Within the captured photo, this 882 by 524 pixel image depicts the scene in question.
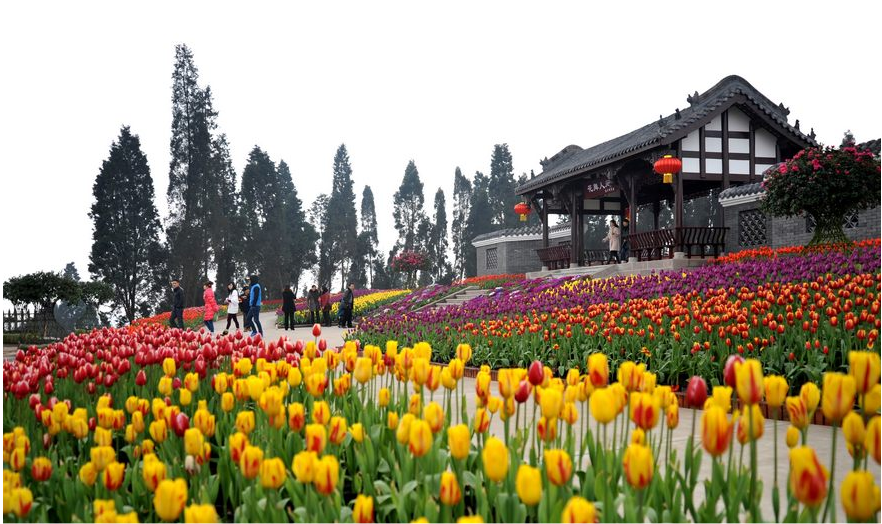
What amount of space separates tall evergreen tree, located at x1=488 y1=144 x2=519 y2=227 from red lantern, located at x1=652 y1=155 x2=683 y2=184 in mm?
35634

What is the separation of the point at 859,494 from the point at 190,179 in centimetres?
3719

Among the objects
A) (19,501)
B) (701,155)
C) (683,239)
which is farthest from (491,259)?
(19,501)

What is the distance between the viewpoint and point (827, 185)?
13859mm

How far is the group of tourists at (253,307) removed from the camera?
15.4 metres

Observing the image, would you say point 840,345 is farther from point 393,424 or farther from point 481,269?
point 481,269

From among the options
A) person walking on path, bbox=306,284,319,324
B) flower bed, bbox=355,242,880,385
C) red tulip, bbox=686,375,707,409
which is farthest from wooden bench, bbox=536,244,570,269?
red tulip, bbox=686,375,707,409

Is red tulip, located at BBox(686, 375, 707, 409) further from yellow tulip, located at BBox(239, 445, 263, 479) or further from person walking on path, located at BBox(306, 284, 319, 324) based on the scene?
person walking on path, located at BBox(306, 284, 319, 324)

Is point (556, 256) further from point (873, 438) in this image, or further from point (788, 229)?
point (873, 438)

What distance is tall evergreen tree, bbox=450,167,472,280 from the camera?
5369 cm

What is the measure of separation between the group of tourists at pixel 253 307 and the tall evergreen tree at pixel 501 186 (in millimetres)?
31958

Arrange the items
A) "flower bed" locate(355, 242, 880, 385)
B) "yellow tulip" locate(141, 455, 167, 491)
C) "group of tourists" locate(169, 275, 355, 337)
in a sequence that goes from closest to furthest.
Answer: "yellow tulip" locate(141, 455, 167, 491)
"flower bed" locate(355, 242, 880, 385)
"group of tourists" locate(169, 275, 355, 337)

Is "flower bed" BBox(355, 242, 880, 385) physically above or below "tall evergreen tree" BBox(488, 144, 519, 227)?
below

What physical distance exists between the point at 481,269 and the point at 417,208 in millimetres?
18450

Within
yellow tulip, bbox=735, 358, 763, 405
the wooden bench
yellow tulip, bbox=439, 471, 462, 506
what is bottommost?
yellow tulip, bbox=439, 471, 462, 506
